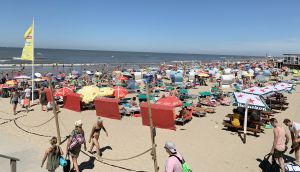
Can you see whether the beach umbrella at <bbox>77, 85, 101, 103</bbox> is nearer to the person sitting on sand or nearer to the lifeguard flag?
the lifeguard flag

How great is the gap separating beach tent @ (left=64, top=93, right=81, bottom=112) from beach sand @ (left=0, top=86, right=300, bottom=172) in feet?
2.92

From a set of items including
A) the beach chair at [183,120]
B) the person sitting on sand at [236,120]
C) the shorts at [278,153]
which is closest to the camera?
the shorts at [278,153]

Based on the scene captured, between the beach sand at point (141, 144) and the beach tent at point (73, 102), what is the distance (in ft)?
2.92

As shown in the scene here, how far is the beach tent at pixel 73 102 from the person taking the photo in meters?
15.3

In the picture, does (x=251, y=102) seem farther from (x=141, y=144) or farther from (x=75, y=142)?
(x=75, y=142)

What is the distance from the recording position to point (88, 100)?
15.0 meters

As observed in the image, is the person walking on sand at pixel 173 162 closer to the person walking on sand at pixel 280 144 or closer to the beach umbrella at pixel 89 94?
the person walking on sand at pixel 280 144

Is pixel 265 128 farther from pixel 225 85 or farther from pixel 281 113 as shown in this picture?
pixel 225 85

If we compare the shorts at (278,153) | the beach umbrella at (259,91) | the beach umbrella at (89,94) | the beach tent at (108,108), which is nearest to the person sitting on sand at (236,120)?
the beach umbrella at (259,91)

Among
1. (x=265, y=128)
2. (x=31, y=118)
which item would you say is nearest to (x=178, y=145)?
(x=265, y=128)

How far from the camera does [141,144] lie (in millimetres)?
10188

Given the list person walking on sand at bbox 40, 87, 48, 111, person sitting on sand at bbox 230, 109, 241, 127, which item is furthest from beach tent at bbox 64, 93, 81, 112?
person sitting on sand at bbox 230, 109, 241, 127

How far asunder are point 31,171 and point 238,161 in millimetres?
5875

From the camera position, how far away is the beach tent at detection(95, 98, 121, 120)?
13609 mm
